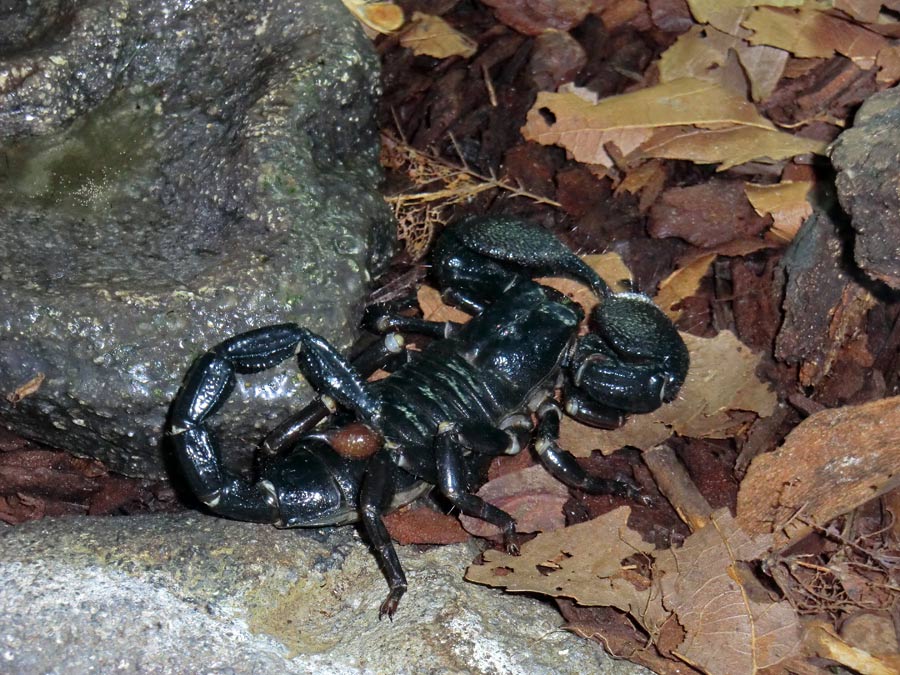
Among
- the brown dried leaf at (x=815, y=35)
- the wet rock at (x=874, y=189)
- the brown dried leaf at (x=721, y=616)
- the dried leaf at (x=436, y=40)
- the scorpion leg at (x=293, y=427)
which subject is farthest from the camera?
the dried leaf at (x=436, y=40)

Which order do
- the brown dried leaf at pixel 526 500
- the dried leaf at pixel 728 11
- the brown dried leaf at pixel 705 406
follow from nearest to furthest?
the brown dried leaf at pixel 526 500 → the brown dried leaf at pixel 705 406 → the dried leaf at pixel 728 11

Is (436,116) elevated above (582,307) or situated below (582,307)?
above

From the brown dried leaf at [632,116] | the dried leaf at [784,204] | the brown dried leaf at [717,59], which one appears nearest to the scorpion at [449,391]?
the brown dried leaf at [632,116]

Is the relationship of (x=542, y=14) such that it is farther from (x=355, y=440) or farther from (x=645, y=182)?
(x=355, y=440)

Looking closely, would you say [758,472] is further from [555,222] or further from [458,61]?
[458,61]

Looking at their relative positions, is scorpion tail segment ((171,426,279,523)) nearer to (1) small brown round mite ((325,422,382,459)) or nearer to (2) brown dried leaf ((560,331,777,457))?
(1) small brown round mite ((325,422,382,459))

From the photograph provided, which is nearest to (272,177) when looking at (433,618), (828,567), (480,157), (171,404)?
(171,404)

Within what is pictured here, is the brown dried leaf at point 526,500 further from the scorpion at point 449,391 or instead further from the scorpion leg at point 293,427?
the scorpion leg at point 293,427
